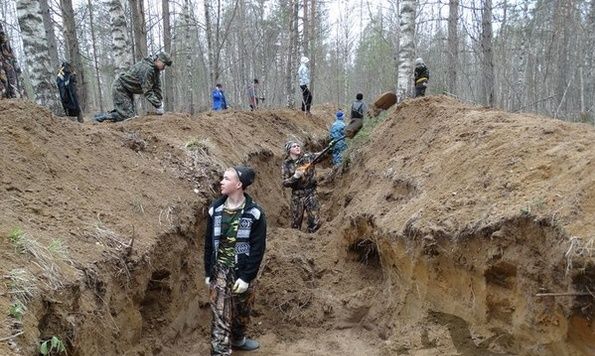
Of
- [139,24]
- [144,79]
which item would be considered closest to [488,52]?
[144,79]

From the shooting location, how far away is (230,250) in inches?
190

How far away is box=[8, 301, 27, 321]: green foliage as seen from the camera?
288 centimetres

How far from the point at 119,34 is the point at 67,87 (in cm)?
182

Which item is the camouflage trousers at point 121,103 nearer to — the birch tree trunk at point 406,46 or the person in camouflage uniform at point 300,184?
the person in camouflage uniform at point 300,184

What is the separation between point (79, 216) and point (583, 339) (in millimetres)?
4564

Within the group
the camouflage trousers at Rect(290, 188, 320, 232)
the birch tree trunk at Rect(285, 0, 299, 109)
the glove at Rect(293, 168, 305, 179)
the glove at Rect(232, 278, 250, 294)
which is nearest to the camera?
the glove at Rect(232, 278, 250, 294)

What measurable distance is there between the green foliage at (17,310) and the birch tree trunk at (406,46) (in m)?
10.5

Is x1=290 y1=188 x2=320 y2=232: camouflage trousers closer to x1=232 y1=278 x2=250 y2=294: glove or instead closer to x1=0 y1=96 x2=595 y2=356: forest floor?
x1=0 y1=96 x2=595 y2=356: forest floor

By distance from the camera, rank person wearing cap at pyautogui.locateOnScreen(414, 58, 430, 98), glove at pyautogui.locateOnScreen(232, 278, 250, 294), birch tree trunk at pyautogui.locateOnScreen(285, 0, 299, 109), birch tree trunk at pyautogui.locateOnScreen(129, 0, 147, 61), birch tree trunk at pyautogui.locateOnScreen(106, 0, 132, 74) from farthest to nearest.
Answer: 1. birch tree trunk at pyautogui.locateOnScreen(285, 0, 299, 109)
2. person wearing cap at pyautogui.locateOnScreen(414, 58, 430, 98)
3. birch tree trunk at pyautogui.locateOnScreen(106, 0, 132, 74)
4. birch tree trunk at pyautogui.locateOnScreen(129, 0, 147, 61)
5. glove at pyautogui.locateOnScreen(232, 278, 250, 294)

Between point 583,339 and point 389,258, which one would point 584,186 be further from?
point 389,258

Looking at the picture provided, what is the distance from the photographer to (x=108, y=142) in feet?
20.5

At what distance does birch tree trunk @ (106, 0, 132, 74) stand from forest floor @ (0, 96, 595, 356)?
13.0 ft

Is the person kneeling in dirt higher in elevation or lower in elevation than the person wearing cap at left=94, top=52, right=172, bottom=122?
lower

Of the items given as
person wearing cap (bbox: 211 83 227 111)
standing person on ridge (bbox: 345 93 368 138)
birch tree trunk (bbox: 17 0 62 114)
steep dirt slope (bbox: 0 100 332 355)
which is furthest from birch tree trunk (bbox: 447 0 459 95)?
birch tree trunk (bbox: 17 0 62 114)
